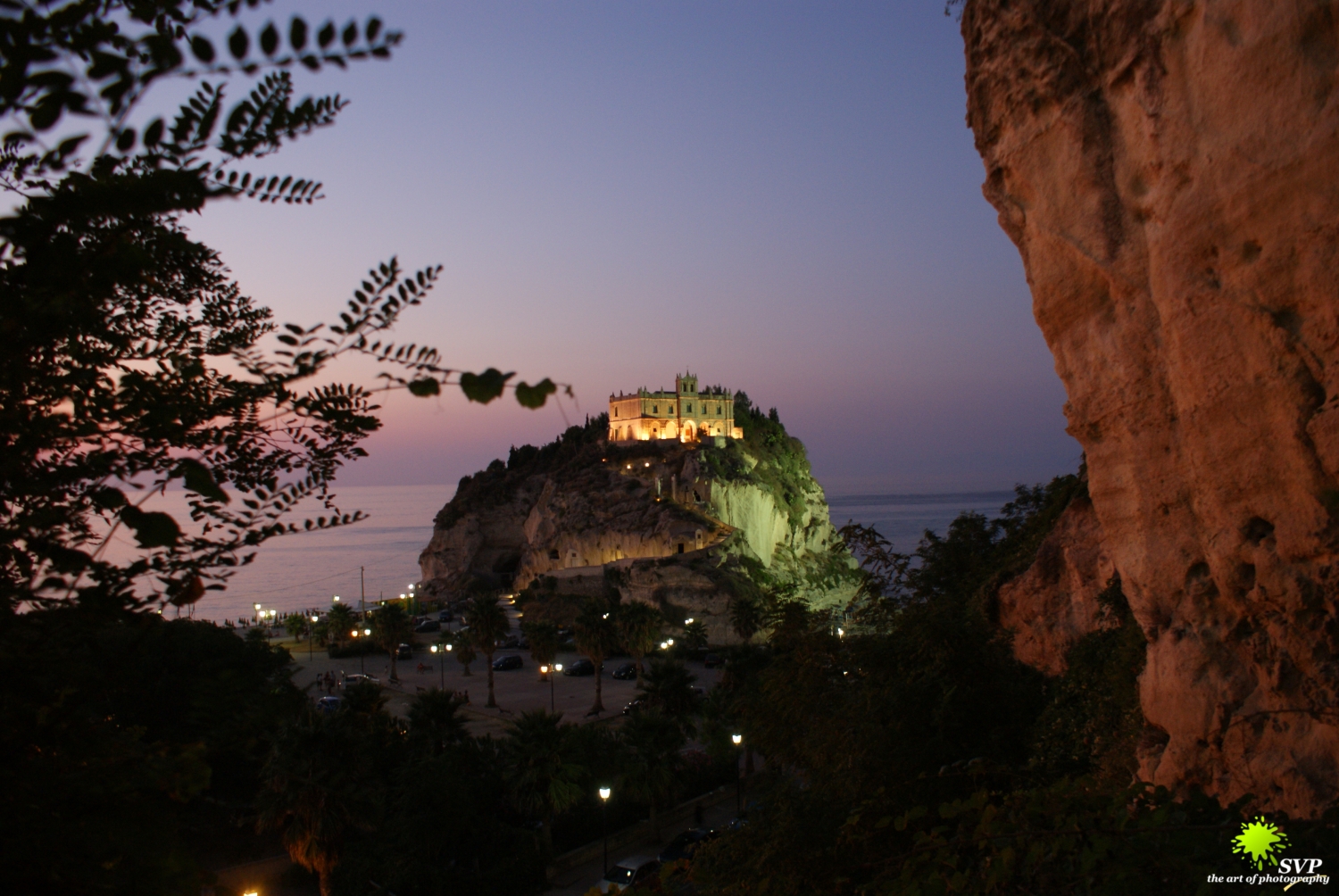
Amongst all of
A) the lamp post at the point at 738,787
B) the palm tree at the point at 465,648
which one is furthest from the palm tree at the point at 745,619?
the lamp post at the point at 738,787

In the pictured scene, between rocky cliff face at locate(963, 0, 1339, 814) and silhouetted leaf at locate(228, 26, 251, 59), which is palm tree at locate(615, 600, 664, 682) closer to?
rocky cliff face at locate(963, 0, 1339, 814)

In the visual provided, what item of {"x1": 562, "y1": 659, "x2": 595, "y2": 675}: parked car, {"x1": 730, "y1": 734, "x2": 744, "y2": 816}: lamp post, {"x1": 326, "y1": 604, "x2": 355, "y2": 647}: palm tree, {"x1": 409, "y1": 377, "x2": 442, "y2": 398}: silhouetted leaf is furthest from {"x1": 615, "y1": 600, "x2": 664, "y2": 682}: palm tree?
{"x1": 409, "y1": 377, "x2": 442, "y2": 398}: silhouetted leaf

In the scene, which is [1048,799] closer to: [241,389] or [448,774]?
[241,389]

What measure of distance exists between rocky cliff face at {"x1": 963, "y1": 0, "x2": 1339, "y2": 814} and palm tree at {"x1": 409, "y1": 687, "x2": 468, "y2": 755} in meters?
19.1

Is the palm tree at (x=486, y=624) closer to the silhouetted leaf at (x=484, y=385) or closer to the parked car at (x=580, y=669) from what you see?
the parked car at (x=580, y=669)

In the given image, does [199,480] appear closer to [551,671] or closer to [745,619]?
[551,671]

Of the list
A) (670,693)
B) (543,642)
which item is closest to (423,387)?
(670,693)

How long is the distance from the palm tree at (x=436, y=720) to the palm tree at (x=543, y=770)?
2294 millimetres

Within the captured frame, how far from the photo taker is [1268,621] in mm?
6676

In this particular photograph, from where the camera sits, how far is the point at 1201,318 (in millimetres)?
6723

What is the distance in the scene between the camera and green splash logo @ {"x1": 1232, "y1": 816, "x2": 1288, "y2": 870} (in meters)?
4.00

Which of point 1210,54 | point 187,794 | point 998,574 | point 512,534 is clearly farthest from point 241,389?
point 512,534

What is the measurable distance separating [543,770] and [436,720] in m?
4.25

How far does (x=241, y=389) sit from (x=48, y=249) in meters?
0.80
